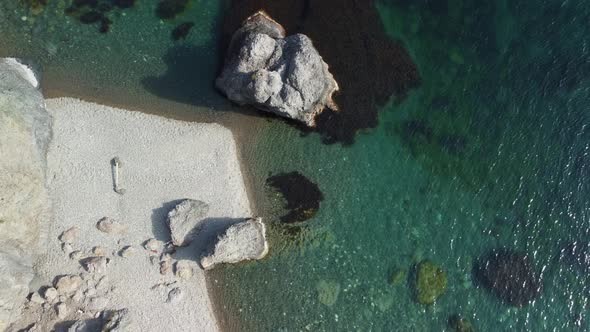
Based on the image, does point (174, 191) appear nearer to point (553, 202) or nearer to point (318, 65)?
point (318, 65)

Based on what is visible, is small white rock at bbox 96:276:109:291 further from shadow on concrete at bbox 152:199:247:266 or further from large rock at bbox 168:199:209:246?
large rock at bbox 168:199:209:246

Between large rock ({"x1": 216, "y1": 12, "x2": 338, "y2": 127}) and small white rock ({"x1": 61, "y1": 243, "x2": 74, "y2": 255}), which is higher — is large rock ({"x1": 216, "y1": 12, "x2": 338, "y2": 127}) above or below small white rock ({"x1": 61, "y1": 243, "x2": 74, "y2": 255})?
above

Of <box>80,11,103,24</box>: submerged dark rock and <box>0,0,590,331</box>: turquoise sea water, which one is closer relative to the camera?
<box>0,0,590,331</box>: turquoise sea water

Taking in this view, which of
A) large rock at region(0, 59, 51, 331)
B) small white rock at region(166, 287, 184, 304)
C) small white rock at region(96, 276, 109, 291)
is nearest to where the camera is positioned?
large rock at region(0, 59, 51, 331)

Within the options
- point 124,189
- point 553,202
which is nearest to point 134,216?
point 124,189

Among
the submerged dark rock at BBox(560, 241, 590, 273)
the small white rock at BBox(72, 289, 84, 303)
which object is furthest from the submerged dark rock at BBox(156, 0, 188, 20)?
the submerged dark rock at BBox(560, 241, 590, 273)

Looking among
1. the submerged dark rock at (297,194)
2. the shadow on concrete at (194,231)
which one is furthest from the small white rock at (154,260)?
the submerged dark rock at (297,194)
